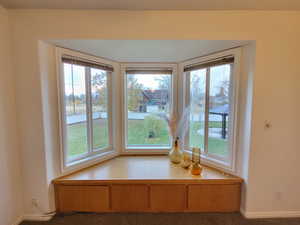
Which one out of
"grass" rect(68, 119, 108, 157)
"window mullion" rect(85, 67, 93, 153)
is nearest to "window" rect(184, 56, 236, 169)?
"grass" rect(68, 119, 108, 157)

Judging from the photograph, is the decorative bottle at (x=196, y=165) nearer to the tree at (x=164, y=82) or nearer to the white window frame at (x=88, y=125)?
the tree at (x=164, y=82)

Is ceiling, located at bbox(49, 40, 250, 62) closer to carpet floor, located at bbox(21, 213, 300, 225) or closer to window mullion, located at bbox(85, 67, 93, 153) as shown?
window mullion, located at bbox(85, 67, 93, 153)

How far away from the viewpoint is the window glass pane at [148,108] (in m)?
2.63

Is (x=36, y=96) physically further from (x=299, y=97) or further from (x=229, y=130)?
(x=299, y=97)

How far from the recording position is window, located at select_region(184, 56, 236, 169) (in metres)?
2.06

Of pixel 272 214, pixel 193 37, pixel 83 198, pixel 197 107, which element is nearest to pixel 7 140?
pixel 83 198

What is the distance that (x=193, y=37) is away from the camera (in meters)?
1.71

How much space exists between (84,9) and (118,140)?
73.3 inches

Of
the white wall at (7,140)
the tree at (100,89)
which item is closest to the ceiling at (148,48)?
the tree at (100,89)

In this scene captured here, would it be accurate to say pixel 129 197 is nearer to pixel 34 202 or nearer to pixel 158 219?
pixel 158 219

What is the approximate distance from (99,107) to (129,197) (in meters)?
1.34

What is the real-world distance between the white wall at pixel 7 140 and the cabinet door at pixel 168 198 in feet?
5.01

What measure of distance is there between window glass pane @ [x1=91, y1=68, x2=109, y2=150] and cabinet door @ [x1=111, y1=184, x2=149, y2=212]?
0.81 metres

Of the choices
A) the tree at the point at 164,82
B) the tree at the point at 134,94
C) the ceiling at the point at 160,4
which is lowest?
the tree at the point at 134,94
